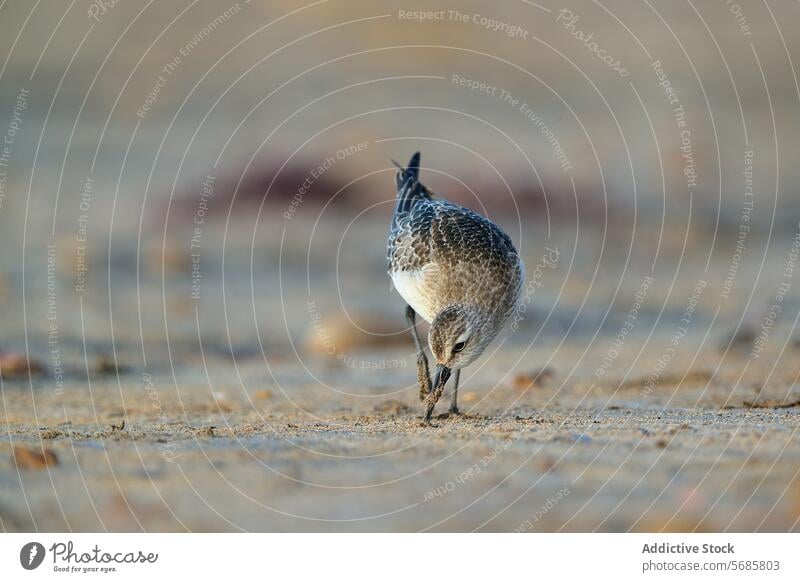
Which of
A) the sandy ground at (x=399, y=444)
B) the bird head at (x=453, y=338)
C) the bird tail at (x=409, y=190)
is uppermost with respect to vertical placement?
the bird tail at (x=409, y=190)

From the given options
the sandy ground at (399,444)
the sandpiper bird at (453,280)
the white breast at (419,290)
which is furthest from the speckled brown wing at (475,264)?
the sandy ground at (399,444)

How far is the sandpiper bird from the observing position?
10961 millimetres

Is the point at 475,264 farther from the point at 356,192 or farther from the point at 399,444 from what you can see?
the point at 356,192

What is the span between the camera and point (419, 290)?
11969 millimetres

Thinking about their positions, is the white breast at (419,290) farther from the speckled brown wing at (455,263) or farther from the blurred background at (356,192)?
the blurred background at (356,192)

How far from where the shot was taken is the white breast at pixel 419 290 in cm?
1189

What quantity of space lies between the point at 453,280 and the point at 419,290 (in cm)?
43

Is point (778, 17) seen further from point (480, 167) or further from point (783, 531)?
point (783, 531)

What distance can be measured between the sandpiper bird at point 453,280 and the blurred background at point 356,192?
4.15 ft

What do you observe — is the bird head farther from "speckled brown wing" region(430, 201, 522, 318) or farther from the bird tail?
the bird tail

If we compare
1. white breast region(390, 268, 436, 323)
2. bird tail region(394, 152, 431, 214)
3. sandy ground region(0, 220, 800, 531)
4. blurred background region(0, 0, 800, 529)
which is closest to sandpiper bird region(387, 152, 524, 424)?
white breast region(390, 268, 436, 323)

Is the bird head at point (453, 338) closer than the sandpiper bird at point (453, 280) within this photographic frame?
Yes

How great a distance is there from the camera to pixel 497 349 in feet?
50.3

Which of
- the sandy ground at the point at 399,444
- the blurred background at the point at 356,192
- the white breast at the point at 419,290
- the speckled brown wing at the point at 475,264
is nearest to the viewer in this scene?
the sandy ground at the point at 399,444
